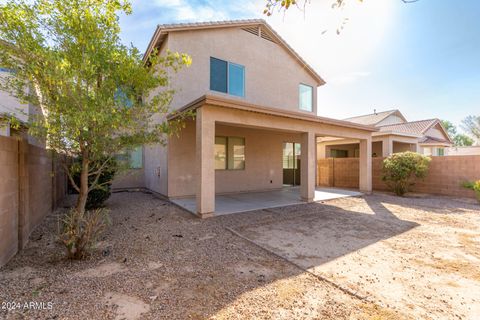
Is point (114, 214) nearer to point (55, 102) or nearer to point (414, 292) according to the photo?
point (55, 102)

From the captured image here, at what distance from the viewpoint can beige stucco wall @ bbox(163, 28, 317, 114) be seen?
28.6 ft

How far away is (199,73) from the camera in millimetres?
8992

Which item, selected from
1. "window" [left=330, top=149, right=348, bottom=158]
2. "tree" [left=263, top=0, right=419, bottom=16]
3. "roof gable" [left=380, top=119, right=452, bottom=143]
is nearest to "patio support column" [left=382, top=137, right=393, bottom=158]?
"roof gable" [left=380, top=119, right=452, bottom=143]

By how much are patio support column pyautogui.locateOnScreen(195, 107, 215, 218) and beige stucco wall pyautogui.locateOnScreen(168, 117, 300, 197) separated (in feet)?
8.86

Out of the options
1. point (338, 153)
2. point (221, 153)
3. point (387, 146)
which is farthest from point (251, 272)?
point (338, 153)

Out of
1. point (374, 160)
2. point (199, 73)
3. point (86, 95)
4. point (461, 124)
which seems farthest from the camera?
point (461, 124)

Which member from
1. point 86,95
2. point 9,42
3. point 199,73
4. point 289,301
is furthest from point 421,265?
point 199,73

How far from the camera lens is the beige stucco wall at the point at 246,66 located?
8719 mm

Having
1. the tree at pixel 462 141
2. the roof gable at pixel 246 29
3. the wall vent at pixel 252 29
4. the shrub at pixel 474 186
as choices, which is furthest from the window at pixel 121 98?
the tree at pixel 462 141

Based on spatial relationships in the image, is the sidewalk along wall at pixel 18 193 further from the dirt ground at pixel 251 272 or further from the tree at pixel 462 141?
the tree at pixel 462 141

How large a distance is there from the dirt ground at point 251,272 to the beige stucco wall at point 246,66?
5.18 m

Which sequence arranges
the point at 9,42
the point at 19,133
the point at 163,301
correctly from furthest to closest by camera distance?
the point at 19,133
the point at 9,42
the point at 163,301

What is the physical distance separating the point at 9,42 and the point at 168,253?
4014mm

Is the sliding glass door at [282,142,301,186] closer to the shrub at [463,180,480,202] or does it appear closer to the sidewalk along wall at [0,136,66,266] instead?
the shrub at [463,180,480,202]
